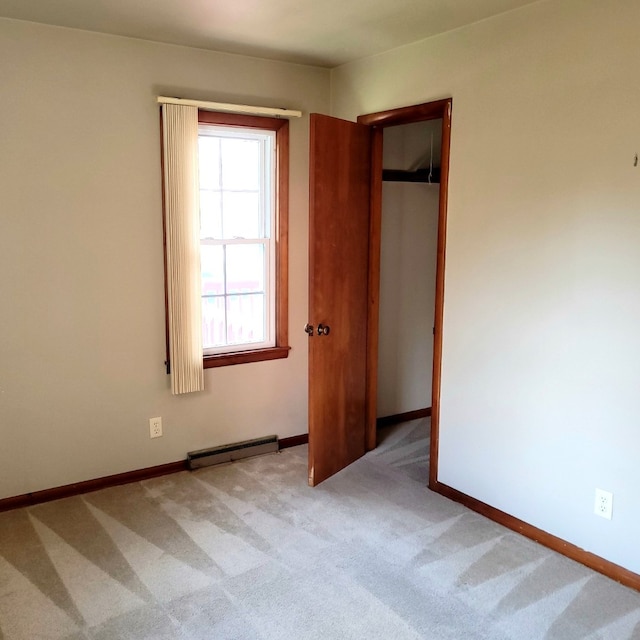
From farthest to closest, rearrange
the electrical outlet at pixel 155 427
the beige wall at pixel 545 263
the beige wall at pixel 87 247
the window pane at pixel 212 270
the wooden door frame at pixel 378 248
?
1. the window pane at pixel 212 270
2. the electrical outlet at pixel 155 427
3. the wooden door frame at pixel 378 248
4. the beige wall at pixel 87 247
5. the beige wall at pixel 545 263

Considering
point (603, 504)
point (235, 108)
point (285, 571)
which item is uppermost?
point (235, 108)

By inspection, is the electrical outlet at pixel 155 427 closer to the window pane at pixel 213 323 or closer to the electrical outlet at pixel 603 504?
the window pane at pixel 213 323

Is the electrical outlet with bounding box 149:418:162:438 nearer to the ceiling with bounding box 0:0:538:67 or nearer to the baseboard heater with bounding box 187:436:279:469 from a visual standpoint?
→ the baseboard heater with bounding box 187:436:279:469

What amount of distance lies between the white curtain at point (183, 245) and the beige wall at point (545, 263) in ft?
4.07

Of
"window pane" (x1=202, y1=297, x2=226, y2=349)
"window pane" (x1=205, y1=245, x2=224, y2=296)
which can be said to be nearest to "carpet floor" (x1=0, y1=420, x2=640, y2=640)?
"window pane" (x1=202, y1=297, x2=226, y2=349)

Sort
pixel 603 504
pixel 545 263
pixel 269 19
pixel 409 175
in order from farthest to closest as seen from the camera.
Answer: pixel 409 175, pixel 269 19, pixel 545 263, pixel 603 504

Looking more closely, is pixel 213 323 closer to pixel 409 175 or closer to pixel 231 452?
pixel 231 452

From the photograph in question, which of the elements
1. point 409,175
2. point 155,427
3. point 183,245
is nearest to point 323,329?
point 183,245

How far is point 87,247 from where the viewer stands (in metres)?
3.15

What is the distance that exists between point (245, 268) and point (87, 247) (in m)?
0.96

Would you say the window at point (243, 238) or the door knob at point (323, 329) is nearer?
the door knob at point (323, 329)

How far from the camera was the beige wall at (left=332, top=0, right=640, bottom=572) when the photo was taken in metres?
2.42

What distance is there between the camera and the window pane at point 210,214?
354cm

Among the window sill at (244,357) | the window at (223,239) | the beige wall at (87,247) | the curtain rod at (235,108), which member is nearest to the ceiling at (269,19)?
the beige wall at (87,247)
